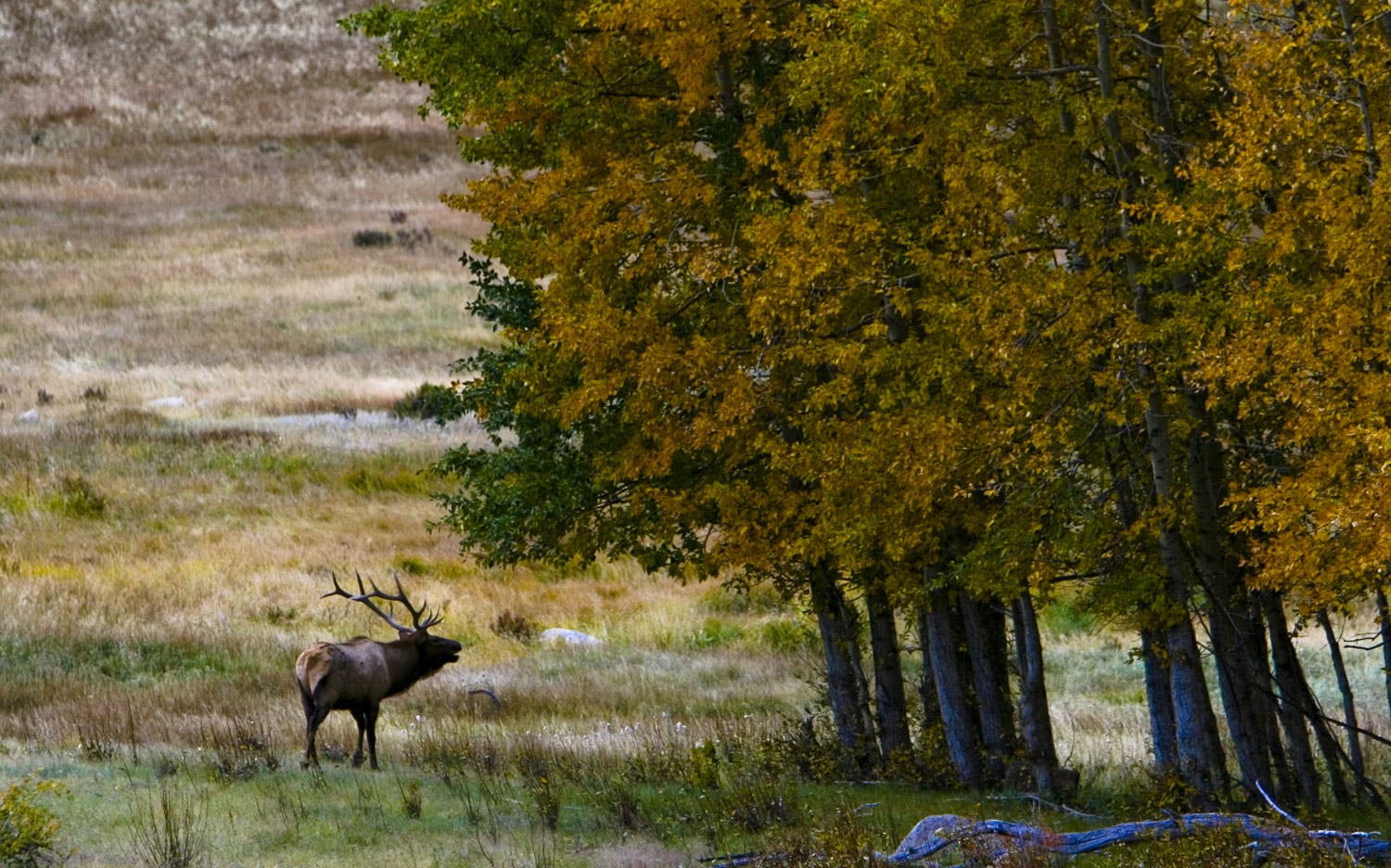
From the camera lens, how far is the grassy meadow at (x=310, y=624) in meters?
11.0

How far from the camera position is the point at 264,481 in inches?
1227

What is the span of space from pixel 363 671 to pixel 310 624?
976 cm

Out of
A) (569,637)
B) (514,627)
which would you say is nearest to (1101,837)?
(569,637)

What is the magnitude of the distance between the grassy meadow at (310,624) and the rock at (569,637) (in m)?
0.36

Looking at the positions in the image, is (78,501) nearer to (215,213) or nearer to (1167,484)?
(1167,484)

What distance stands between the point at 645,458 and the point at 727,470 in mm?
936

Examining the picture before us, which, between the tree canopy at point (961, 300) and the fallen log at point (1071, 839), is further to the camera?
the tree canopy at point (961, 300)

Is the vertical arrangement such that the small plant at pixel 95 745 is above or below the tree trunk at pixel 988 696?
above

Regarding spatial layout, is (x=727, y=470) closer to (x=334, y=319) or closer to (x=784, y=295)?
(x=784, y=295)

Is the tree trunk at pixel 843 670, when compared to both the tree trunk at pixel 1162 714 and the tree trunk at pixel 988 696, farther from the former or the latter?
the tree trunk at pixel 1162 714

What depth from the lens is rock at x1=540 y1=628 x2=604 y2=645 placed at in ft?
76.1

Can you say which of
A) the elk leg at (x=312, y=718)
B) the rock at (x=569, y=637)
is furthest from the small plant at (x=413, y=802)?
the rock at (x=569, y=637)

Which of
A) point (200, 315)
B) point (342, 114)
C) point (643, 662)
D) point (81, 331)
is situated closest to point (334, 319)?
point (200, 315)

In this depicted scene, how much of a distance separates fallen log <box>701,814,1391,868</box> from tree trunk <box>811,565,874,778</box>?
15.4 ft
